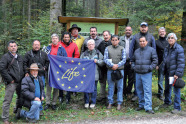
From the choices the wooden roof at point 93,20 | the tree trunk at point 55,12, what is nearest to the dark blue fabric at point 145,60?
the wooden roof at point 93,20

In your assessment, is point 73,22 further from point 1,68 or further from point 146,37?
point 1,68

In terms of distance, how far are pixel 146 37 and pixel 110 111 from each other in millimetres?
2910

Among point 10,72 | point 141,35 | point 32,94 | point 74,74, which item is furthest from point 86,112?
point 141,35

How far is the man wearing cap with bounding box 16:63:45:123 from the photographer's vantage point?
5.12 meters

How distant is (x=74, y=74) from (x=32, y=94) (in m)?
1.76

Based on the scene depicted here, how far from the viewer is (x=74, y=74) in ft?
21.1

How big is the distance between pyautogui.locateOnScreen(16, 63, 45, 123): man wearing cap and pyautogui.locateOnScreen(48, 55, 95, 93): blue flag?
0.94 metres

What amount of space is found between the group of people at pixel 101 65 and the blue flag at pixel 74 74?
8.9 inches

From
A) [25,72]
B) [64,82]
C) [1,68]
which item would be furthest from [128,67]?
[1,68]

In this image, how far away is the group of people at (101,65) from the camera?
5.28 meters

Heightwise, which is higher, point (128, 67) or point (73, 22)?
point (73, 22)

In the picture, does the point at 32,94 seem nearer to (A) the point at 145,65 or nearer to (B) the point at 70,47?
(B) the point at 70,47

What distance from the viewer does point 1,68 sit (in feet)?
16.6

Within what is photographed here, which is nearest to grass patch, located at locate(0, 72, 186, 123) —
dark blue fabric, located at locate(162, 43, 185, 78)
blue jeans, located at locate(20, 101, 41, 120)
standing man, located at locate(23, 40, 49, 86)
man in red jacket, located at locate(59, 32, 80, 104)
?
blue jeans, located at locate(20, 101, 41, 120)
